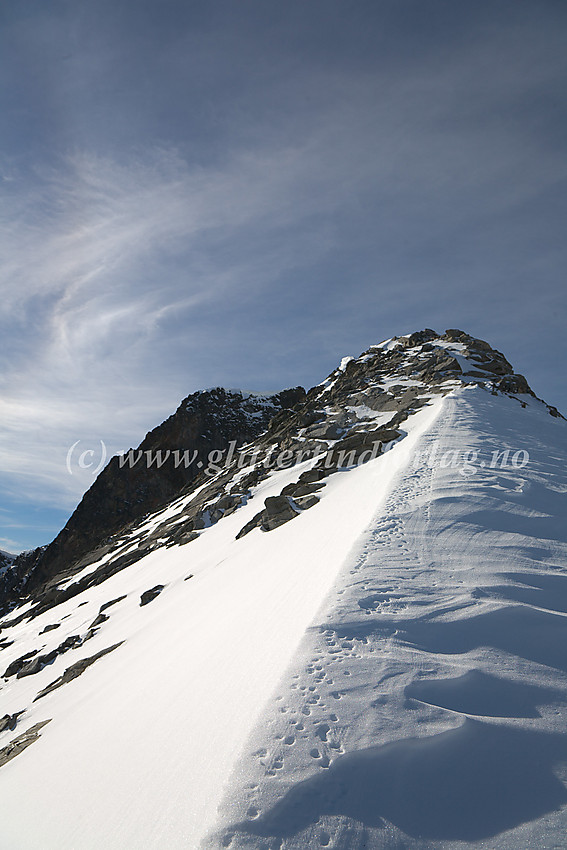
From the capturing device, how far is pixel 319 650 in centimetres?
386

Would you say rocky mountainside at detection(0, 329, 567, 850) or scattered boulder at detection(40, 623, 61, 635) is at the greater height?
rocky mountainside at detection(0, 329, 567, 850)

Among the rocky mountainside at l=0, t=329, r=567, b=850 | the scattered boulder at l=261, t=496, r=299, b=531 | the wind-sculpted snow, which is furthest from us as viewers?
the scattered boulder at l=261, t=496, r=299, b=531

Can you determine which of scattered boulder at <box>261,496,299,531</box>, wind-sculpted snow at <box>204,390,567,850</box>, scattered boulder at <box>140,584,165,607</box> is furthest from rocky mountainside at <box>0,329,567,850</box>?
scattered boulder at <box>140,584,165,607</box>

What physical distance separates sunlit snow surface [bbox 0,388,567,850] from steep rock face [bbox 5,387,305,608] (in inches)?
1824

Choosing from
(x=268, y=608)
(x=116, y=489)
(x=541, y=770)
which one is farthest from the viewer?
(x=116, y=489)

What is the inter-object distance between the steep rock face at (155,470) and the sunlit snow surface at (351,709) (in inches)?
1824

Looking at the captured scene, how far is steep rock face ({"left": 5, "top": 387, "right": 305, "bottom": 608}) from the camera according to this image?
2122 inches

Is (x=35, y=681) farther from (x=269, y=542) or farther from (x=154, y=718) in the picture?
(x=154, y=718)

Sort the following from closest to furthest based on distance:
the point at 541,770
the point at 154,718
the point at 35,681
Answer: the point at 541,770
the point at 154,718
the point at 35,681

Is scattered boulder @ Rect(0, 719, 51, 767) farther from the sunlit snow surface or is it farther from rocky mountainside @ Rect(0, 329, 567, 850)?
the sunlit snow surface

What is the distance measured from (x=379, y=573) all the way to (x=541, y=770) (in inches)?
104

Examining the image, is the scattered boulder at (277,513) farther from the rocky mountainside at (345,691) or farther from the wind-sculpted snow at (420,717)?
the wind-sculpted snow at (420,717)

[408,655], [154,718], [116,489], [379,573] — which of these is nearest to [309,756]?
[408,655]

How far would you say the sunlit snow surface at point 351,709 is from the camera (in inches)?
A: 101
